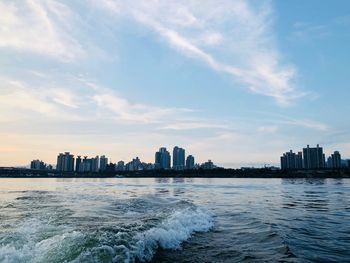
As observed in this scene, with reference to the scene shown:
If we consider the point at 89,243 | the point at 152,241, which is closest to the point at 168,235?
the point at 152,241

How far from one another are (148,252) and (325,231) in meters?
9.59

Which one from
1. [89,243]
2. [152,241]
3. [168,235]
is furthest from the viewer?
[168,235]

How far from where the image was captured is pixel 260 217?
2106cm

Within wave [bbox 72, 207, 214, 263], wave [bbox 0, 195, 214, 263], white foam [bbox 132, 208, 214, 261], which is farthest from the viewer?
white foam [bbox 132, 208, 214, 261]

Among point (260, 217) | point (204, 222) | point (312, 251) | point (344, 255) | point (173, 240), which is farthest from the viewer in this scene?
point (260, 217)

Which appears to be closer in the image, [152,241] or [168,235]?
[152,241]

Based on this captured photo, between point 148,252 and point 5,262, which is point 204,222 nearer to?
point 148,252

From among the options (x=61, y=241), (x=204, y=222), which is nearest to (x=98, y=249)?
(x=61, y=241)

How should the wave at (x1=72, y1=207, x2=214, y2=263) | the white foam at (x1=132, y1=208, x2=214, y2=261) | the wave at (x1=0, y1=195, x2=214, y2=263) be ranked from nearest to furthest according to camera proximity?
the wave at (x1=0, y1=195, x2=214, y2=263) → the wave at (x1=72, y1=207, x2=214, y2=263) → the white foam at (x1=132, y1=208, x2=214, y2=261)

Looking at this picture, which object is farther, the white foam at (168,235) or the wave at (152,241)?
the white foam at (168,235)

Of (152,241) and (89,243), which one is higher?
(89,243)

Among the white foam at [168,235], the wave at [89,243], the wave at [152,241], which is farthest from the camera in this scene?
the white foam at [168,235]

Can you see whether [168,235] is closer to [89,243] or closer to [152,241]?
[152,241]

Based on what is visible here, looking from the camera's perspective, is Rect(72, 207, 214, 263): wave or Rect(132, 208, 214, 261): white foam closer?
Rect(72, 207, 214, 263): wave
